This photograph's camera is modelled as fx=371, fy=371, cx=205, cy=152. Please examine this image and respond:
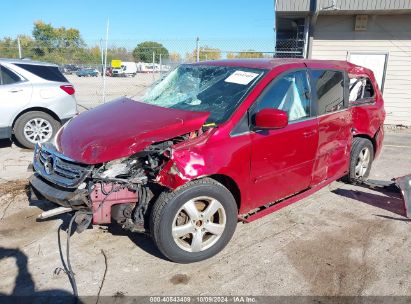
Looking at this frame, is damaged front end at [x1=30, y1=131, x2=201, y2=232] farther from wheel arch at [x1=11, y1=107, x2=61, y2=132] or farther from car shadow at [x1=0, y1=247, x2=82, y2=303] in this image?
wheel arch at [x1=11, y1=107, x2=61, y2=132]

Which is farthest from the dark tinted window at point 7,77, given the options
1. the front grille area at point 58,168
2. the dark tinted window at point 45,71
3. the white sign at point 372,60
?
the white sign at point 372,60

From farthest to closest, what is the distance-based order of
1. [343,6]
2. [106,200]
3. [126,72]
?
[126,72] → [343,6] → [106,200]

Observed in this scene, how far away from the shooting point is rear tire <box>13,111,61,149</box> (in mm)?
7031

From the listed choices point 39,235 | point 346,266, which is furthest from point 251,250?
point 39,235

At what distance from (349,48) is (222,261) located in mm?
9545

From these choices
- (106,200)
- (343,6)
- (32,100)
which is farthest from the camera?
(343,6)

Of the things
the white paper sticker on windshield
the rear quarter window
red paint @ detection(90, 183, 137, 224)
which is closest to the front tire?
red paint @ detection(90, 183, 137, 224)

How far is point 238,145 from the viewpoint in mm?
3387

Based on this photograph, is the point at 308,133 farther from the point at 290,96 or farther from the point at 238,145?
the point at 238,145

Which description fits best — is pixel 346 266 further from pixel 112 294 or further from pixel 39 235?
pixel 39 235

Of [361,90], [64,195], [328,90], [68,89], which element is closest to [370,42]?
[361,90]

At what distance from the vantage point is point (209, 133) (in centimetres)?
327

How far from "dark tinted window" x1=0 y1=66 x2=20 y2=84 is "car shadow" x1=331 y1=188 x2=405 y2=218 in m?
5.98

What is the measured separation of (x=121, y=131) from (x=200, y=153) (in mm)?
761
